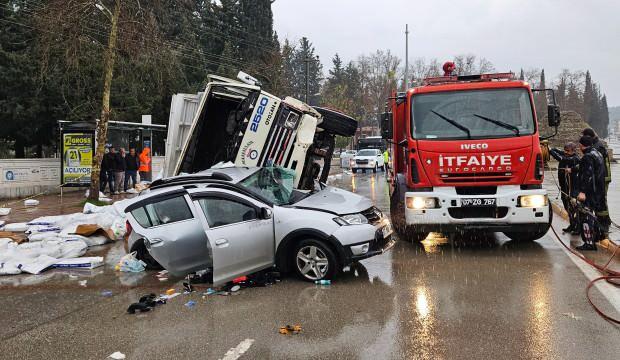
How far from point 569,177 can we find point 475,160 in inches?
112

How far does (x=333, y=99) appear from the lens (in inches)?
2564

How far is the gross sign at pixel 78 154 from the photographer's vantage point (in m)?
18.8

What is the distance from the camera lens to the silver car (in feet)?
20.9

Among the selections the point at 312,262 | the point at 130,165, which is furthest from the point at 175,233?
the point at 130,165

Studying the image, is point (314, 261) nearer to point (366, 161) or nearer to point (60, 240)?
point (60, 240)

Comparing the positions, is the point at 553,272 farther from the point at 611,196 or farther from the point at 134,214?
the point at 611,196

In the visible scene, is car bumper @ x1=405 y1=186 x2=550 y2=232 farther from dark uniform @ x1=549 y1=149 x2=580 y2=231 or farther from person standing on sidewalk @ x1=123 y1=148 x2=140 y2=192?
person standing on sidewalk @ x1=123 y1=148 x2=140 y2=192

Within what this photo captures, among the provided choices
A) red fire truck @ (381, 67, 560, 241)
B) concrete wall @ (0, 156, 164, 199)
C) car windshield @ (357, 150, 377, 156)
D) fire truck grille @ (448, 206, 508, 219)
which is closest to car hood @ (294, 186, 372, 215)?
red fire truck @ (381, 67, 560, 241)

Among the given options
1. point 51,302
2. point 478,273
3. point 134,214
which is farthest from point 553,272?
point 51,302

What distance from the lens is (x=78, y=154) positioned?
18812 mm

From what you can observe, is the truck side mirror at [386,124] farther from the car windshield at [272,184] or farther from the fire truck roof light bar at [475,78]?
the car windshield at [272,184]

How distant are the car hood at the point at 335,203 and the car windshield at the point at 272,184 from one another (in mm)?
306

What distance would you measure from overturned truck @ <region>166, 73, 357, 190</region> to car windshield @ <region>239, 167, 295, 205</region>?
121 centimetres

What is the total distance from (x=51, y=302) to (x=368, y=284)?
396 cm
